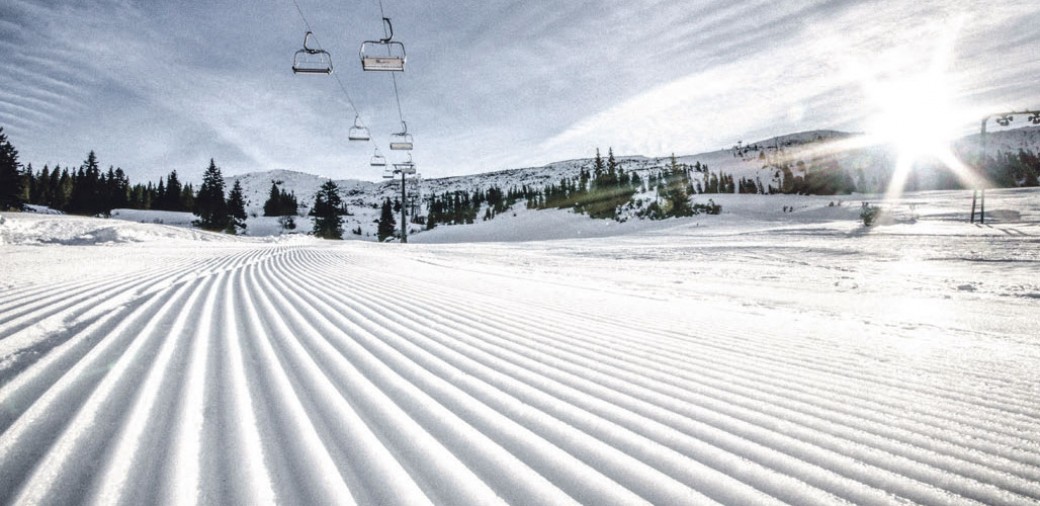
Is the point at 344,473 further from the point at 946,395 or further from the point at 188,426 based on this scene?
the point at 946,395

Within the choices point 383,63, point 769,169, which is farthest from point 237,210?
Result: point 769,169

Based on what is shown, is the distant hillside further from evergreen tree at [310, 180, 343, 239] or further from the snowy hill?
evergreen tree at [310, 180, 343, 239]

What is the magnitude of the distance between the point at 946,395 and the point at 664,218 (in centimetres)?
2767

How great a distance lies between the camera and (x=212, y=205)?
5175 centimetres

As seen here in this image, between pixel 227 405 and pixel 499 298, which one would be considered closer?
pixel 227 405

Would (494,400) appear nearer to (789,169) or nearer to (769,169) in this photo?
(789,169)

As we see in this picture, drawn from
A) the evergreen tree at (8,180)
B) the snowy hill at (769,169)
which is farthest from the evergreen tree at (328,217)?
the evergreen tree at (8,180)

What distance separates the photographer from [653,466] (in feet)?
4.70

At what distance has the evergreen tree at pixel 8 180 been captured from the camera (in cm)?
3881

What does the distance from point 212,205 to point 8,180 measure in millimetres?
15953

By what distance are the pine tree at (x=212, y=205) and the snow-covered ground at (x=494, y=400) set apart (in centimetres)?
5307

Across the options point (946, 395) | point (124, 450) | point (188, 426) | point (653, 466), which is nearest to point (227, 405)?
point (188, 426)

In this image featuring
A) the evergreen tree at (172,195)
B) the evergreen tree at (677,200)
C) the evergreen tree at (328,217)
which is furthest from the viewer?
the evergreen tree at (172,195)

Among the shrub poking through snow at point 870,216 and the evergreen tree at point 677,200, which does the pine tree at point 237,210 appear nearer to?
the evergreen tree at point 677,200
